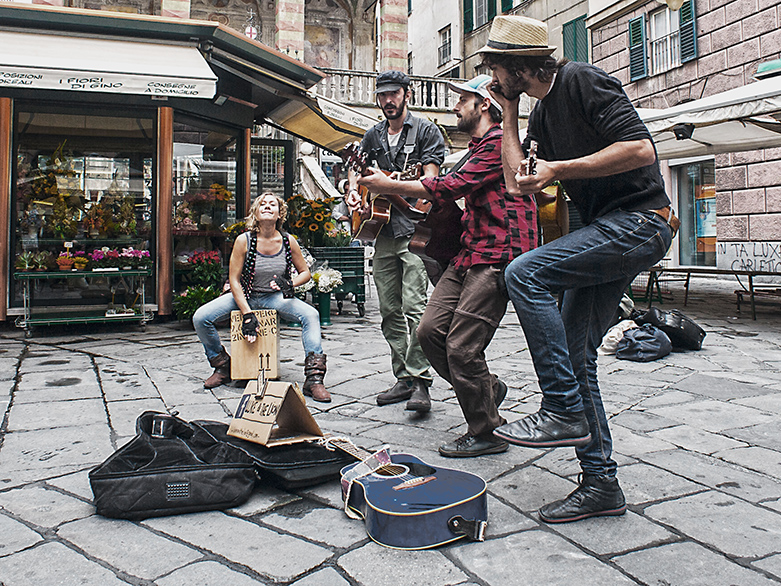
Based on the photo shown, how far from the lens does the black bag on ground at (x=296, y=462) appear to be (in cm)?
279

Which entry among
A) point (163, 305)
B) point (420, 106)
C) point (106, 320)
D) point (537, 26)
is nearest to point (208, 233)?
point (163, 305)

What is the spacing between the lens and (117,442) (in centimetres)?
354

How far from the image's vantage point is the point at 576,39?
20859 mm

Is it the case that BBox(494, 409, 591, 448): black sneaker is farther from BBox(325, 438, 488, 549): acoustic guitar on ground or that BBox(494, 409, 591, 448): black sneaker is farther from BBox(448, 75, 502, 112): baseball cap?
BBox(448, 75, 502, 112): baseball cap

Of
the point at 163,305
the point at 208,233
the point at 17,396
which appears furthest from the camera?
the point at 208,233

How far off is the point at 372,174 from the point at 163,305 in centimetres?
559

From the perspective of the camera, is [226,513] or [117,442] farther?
[117,442]

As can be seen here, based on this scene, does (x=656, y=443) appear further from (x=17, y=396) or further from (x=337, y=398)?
(x=17, y=396)

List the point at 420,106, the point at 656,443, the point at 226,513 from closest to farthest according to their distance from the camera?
the point at 226,513 → the point at 656,443 → the point at 420,106

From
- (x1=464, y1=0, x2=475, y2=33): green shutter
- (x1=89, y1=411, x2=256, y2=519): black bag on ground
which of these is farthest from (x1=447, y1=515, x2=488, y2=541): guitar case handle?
(x1=464, y1=0, x2=475, y2=33): green shutter

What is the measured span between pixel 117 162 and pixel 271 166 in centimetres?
263

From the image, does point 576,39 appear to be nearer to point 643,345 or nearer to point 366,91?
point 366,91

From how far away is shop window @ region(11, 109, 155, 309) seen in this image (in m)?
7.68

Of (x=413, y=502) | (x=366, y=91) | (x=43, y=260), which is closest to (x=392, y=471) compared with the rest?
(x=413, y=502)
